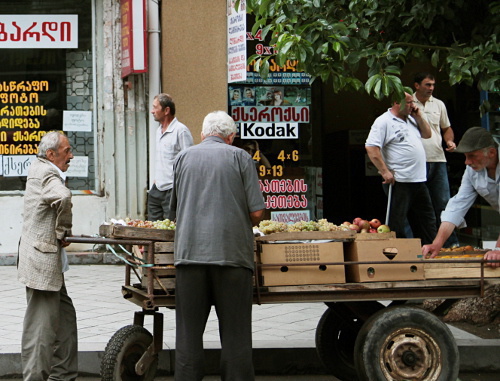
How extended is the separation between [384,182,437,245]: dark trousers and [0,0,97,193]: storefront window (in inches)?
171

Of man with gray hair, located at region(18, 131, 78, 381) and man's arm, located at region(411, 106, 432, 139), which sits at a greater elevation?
man's arm, located at region(411, 106, 432, 139)

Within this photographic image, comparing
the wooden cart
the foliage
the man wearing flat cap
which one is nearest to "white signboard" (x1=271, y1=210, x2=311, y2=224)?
the foliage

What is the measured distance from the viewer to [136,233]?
556 centimetres

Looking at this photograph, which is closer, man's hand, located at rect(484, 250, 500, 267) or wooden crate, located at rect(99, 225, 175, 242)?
wooden crate, located at rect(99, 225, 175, 242)

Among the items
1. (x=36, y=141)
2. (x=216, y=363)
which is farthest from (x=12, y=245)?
(x=216, y=363)

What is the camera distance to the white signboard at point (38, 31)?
36.1 feet

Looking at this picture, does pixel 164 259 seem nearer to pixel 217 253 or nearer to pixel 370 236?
pixel 217 253

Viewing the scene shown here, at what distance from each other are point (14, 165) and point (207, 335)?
458cm

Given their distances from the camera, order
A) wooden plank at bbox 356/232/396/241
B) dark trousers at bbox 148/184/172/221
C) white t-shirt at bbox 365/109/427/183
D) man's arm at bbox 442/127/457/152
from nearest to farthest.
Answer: wooden plank at bbox 356/232/396/241 → white t-shirt at bbox 365/109/427/183 → man's arm at bbox 442/127/457/152 → dark trousers at bbox 148/184/172/221

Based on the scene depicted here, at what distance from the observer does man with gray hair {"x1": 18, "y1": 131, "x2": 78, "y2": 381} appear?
5773 millimetres

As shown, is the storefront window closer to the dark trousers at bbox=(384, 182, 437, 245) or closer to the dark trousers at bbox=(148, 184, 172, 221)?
the dark trousers at bbox=(148, 184, 172, 221)

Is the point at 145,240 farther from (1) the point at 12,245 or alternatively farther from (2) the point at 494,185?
(1) the point at 12,245

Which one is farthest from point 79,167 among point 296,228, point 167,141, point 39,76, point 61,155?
point 296,228

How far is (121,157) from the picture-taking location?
440 inches
